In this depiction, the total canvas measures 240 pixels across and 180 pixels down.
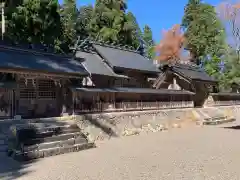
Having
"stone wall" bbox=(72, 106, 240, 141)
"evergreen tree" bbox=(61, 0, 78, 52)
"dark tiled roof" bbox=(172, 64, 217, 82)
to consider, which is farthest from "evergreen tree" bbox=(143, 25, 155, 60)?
"stone wall" bbox=(72, 106, 240, 141)

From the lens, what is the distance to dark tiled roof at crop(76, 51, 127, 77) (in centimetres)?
2473

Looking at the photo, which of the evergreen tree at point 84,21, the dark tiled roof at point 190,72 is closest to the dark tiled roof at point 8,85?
the dark tiled roof at point 190,72

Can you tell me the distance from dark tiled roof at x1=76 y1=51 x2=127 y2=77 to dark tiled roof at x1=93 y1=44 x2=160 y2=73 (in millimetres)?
523

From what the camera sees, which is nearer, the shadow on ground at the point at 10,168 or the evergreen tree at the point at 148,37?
the shadow on ground at the point at 10,168

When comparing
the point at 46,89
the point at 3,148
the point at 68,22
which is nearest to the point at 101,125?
the point at 46,89

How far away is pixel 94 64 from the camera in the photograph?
25.9 metres

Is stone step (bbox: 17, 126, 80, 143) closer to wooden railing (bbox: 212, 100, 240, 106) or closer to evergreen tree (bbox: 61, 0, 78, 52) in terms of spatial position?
evergreen tree (bbox: 61, 0, 78, 52)

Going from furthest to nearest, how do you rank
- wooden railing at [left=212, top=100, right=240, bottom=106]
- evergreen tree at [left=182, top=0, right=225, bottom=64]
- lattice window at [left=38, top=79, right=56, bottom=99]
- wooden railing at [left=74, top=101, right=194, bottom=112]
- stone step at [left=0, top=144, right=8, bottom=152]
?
evergreen tree at [left=182, top=0, right=225, bottom=64]
wooden railing at [left=212, top=100, right=240, bottom=106]
lattice window at [left=38, top=79, right=56, bottom=99]
wooden railing at [left=74, top=101, right=194, bottom=112]
stone step at [left=0, top=144, right=8, bottom=152]

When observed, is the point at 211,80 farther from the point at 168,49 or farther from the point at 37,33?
the point at 37,33

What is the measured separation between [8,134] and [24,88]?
510 centimetres

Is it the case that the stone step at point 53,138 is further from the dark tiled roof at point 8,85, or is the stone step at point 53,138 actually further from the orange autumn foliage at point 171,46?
the orange autumn foliage at point 171,46

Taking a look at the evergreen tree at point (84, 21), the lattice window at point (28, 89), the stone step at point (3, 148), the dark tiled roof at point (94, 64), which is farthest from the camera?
the evergreen tree at point (84, 21)

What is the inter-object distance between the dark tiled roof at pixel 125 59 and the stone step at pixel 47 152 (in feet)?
42.9

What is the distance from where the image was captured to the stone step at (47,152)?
38.4 feet
